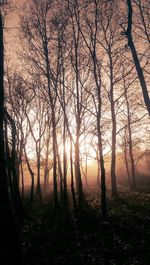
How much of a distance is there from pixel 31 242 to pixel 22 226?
3450mm

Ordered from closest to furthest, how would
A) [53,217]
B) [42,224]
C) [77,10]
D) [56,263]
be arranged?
[56,263]
[42,224]
[53,217]
[77,10]

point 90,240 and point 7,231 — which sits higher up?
point 7,231

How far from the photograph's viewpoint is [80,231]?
10.2m

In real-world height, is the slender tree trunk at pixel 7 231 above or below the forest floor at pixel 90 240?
above

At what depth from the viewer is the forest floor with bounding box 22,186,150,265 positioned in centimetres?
722

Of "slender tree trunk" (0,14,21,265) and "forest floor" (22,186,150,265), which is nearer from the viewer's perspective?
"slender tree trunk" (0,14,21,265)

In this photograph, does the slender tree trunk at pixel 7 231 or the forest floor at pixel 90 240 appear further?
the forest floor at pixel 90 240

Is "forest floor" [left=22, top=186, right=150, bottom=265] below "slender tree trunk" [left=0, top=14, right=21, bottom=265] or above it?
below

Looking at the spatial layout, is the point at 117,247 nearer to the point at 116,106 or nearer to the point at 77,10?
the point at 77,10

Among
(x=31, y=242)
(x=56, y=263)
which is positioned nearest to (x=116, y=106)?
(x=31, y=242)

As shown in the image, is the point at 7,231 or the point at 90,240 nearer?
the point at 7,231

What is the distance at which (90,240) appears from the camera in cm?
892

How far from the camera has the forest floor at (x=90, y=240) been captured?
7.22m

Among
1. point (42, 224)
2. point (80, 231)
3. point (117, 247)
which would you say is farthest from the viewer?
point (42, 224)
